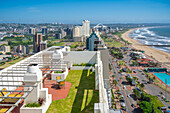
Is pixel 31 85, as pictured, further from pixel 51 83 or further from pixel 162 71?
pixel 162 71

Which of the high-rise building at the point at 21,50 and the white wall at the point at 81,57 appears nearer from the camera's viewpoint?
the white wall at the point at 81,57

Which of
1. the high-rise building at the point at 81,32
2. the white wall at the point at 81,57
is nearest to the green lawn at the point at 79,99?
the white wall at the point at 81,57

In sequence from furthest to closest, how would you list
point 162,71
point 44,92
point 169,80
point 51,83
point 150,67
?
point 150,67 < point 162,71 < point 169,80 < point 51,83 < point 44,92

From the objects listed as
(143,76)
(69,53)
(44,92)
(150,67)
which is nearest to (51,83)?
(44,92)

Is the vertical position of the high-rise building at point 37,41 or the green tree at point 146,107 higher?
the high-rise building at point 37,41

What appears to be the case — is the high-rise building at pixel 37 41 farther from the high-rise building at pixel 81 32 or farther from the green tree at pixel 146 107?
the green tree at pixel 146 107
